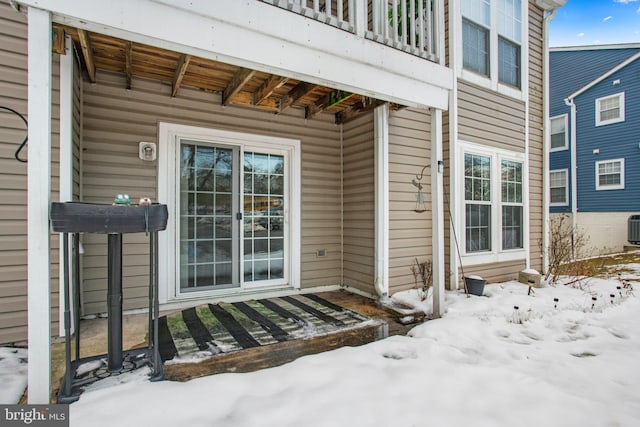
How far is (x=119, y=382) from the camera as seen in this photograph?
197 centimetres

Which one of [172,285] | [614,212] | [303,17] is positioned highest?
[303,17]

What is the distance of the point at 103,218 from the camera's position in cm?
178

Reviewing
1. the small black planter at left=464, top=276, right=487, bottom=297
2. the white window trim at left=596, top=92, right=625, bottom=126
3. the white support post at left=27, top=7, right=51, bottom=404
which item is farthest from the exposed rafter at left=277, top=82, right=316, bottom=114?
the white window trim at left=596, top=92, right=625, bottom=126

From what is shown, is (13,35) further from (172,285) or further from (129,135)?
(172,285)

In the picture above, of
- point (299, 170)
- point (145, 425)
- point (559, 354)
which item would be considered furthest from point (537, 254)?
point (145, 425)

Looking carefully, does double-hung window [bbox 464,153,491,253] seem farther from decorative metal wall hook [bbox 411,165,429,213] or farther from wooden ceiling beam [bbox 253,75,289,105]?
wooden ceiling beam [bbox 253,75,289,105]

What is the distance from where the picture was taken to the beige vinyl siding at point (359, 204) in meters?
4.19

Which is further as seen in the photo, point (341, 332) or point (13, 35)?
point (341, 332)

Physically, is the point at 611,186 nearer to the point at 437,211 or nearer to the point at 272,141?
the point at 437,211

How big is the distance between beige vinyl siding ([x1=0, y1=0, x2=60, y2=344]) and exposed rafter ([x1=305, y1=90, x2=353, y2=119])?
9.28 ft

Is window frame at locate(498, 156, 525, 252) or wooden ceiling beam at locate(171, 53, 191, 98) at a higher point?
wooden ceiling beam at locate(171, 53, 191, 98)

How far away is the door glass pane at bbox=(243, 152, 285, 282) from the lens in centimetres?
405

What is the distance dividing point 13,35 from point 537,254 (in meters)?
7.46

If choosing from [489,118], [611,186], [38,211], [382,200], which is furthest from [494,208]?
[611,186]
